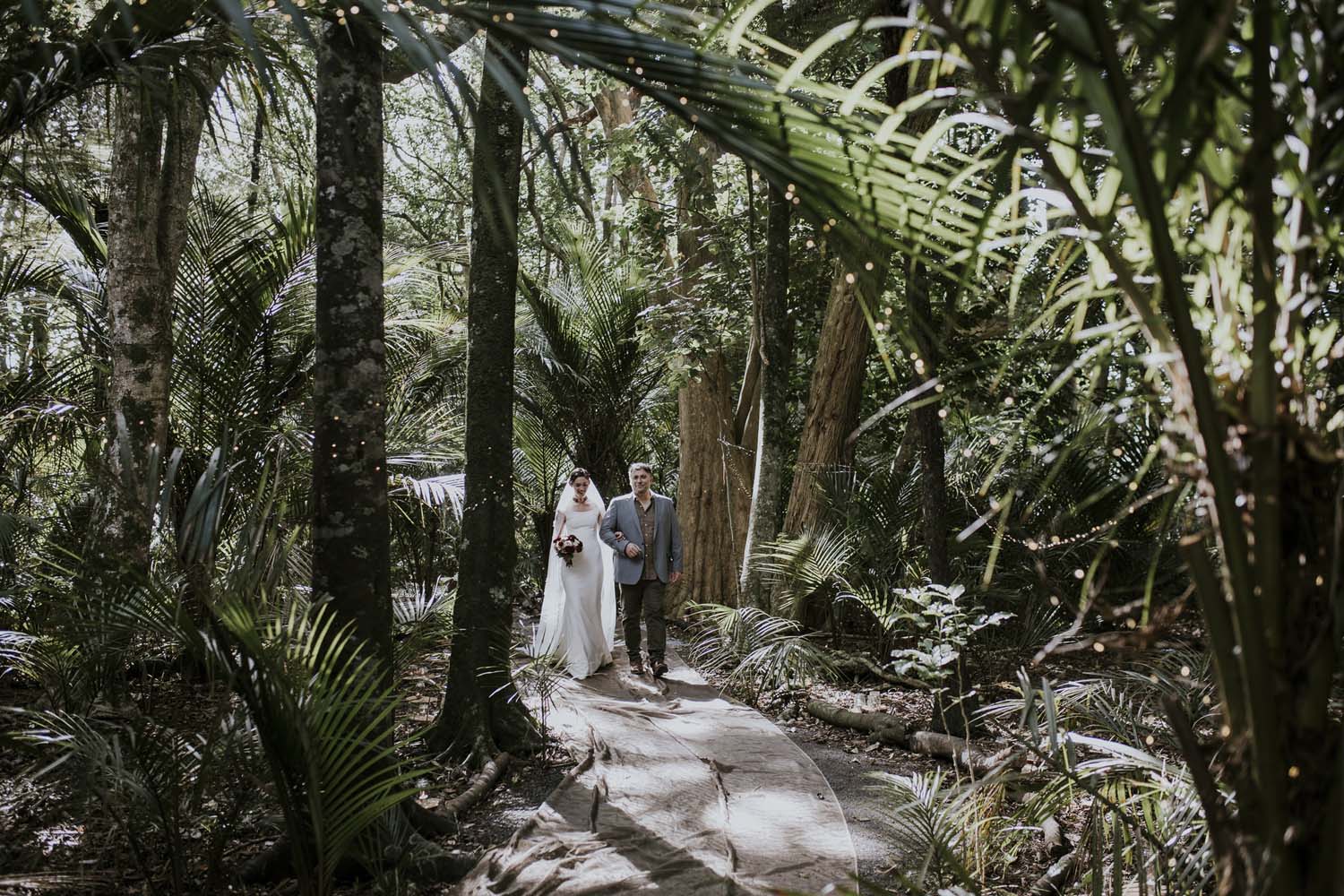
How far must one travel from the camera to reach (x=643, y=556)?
9.06 metres

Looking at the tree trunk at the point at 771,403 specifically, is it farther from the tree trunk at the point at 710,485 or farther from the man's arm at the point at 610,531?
the tree trunk at the point at 710,485

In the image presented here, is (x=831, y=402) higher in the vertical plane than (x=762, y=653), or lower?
higher

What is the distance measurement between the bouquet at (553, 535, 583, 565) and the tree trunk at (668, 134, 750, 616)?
10.8 feet

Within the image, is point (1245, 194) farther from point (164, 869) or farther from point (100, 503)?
point (164, 869)

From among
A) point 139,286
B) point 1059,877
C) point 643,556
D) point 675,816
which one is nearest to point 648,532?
point 643,556

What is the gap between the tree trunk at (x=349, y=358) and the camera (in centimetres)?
438

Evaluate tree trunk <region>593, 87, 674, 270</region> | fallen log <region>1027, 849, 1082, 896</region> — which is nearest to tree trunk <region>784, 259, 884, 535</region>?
tree trunk <region>593, 87, 674, 270</region>

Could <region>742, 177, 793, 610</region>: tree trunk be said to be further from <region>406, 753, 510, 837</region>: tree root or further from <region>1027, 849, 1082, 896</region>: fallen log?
<region>1027, 849, 1082, 896</region>: fallen log

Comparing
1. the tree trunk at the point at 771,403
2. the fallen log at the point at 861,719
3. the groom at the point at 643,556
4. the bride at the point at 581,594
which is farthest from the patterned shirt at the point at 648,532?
the fallen log at the point at 861,719

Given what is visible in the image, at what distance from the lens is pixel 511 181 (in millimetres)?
6297

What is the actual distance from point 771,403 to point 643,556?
5.64 feet

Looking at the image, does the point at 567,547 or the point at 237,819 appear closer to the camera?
the point at 237,819

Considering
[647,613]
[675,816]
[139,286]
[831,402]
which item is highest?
[139,286]

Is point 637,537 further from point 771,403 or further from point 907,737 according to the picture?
point 907,737
